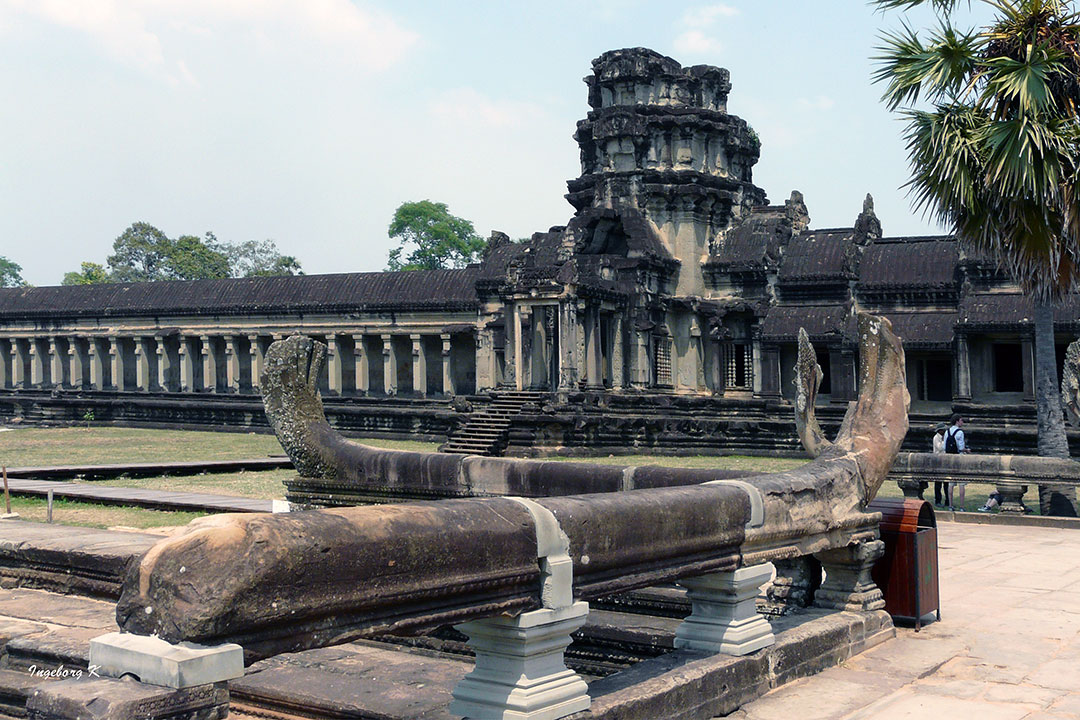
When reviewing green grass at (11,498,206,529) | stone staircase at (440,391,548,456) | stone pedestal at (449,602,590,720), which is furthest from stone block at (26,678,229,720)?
stone staircase at (440,391,548,456)

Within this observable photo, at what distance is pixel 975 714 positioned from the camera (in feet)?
20.2

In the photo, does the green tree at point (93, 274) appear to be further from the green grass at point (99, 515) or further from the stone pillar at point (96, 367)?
the green grass at point (99, 515)

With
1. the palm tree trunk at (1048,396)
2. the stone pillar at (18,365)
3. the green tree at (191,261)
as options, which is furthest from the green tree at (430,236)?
the palm tree trunk at (1048,396)

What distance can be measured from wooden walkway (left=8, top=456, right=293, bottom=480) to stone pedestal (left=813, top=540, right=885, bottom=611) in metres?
10.0

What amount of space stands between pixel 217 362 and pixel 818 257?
24869 millimetres

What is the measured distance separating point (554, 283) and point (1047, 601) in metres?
21.5

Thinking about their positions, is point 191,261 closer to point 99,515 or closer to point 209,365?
point 209,365

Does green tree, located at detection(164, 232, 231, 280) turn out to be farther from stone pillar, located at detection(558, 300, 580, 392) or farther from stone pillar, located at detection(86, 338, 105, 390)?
stone pillar, located at detection(558, 300, 580, 392)

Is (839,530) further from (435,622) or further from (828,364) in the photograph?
(828,364)

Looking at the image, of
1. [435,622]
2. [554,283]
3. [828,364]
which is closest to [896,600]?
[435,622]

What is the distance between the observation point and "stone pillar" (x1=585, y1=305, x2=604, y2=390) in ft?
103

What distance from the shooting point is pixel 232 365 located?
1693 inches

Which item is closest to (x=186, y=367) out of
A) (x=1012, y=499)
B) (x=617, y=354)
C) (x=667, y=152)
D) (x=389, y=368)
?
(x=389, y=368)

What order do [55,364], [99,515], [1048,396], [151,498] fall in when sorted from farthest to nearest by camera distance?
[55,364] < [1048,396] < [151,498] < [99,515]
